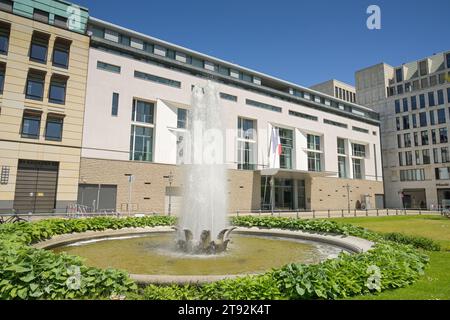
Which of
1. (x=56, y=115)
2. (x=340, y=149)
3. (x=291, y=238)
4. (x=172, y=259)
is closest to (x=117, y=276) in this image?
(x=172, y=259)

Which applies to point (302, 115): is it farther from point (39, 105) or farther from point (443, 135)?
point (39, 105)

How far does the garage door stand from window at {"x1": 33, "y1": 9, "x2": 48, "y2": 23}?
15938 millimetres

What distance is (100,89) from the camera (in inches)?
1368

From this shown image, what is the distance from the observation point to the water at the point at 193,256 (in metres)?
9.23

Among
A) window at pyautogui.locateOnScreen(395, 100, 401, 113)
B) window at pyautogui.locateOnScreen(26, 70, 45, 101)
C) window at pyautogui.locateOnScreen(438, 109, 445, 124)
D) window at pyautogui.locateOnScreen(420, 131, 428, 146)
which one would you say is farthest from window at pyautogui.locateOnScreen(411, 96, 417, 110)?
window at pyautogui.locateOnScreen(26, 70, 45, 101)

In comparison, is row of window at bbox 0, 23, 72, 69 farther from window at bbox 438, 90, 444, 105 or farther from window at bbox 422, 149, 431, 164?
window at bbox 438, 90, 444, 105

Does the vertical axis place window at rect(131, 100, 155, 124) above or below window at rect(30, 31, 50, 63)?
below

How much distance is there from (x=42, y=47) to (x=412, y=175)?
77.5 m

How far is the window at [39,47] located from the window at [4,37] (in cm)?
213

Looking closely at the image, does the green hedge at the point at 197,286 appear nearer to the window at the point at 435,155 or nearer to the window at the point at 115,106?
the window at the point at 115,106

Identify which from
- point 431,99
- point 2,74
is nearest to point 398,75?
point 431,99

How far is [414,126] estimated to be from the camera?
72625mm

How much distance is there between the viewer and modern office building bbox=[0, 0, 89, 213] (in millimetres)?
29242

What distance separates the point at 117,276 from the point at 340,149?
6276 centimetres
